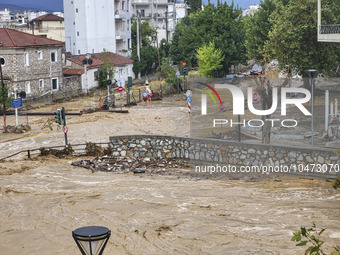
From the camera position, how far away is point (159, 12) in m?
89.0

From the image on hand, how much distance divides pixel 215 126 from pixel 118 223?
23.8 ft

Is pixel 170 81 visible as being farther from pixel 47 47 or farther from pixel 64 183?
pixel 64 183

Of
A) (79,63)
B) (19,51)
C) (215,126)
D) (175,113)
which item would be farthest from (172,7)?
(215,126)

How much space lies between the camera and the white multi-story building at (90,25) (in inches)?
2324

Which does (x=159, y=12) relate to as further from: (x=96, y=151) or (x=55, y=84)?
(x=96, y=151)

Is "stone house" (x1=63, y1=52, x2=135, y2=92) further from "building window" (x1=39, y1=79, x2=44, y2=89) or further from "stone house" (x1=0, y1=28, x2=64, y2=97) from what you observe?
"building window" (x1=39, y1=79, x2=44, y2=89)

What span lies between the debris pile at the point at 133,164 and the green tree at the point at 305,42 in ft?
51.5

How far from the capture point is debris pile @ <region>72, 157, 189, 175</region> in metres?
20.0

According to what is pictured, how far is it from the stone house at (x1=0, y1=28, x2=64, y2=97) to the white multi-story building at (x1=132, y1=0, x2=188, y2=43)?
3562cm

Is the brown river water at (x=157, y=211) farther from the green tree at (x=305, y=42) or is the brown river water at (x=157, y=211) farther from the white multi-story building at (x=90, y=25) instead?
the white multi-story building at (x=90, y=25)

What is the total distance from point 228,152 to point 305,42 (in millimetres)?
17479

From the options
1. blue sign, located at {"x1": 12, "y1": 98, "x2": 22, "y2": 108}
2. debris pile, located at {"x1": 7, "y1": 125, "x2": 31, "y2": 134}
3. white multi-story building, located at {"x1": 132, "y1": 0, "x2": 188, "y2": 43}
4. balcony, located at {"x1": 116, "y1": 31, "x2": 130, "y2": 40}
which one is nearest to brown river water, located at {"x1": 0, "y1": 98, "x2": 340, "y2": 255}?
→ debris pile, located at {"x1": 7, "y1": 125, "x2": 31, "y2": 134}

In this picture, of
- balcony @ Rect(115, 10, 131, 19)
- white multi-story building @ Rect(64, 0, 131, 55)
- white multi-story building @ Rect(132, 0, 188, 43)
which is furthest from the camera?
white multi-story building @ Rect(132, 0, 188, 43)

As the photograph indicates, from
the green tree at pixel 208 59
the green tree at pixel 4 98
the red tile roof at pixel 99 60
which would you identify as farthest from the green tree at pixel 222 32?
the green tree at pixel 4 98
